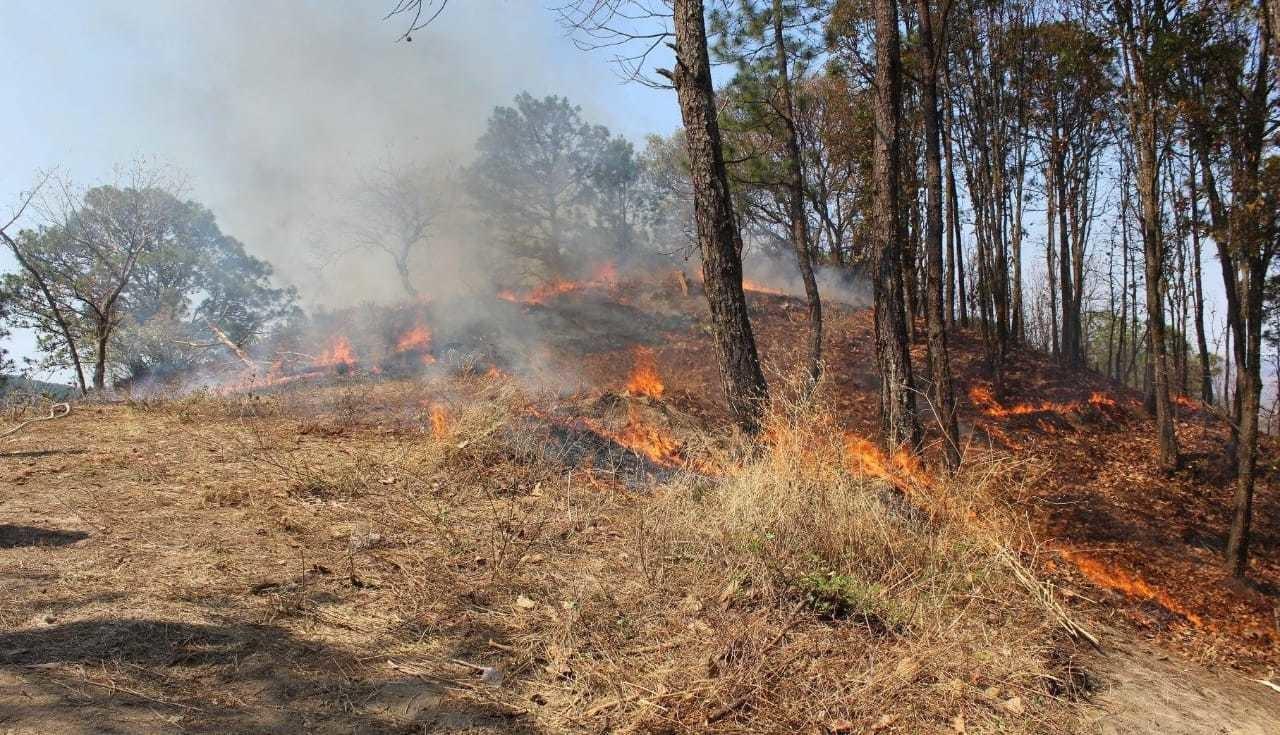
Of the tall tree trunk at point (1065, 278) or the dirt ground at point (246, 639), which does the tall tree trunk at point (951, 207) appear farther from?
the dirt ground at point (246, 639)

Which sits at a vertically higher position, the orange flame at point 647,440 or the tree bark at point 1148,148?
the tree bark at point 1148,148

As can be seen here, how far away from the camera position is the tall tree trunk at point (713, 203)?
5.57 meters

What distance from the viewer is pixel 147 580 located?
331cm

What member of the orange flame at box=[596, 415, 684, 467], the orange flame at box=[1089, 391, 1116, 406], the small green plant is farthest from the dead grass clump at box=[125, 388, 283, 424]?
the orange flame at box=[1089, 391, 1116, 406]

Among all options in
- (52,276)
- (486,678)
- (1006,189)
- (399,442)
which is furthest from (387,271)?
(486,678)

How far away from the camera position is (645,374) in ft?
58.3

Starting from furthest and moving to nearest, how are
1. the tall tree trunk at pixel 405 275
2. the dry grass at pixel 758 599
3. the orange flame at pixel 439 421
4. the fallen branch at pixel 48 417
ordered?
the tall tree trunk at pixel 405 275
the fallen branch at pixel 48 417
the orange flame at pixel 439 421
the dry grass at pixel 758 599

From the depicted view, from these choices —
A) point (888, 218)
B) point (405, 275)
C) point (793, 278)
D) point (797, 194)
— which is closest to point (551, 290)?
point (405, 275)

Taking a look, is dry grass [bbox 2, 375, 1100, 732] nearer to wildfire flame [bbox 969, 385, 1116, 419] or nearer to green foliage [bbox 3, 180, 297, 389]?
wildfire flame [bbox 969, 385, 1116, 419]

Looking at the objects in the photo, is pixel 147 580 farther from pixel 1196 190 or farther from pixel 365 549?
pixel 1196 190

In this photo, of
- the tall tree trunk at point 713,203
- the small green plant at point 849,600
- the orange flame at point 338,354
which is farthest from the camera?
the orange flame at point 338,354

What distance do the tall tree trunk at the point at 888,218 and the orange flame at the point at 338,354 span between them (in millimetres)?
14075

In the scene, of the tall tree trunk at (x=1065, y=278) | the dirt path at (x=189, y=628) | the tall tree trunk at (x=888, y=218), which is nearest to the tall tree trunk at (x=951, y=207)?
the tall tree trunk at (x=1065, y=278)

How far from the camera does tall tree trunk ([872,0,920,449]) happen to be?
7.19 m
